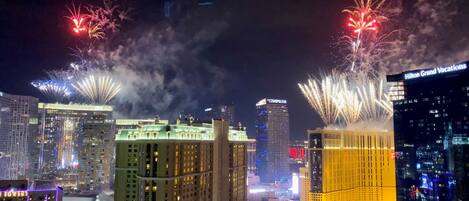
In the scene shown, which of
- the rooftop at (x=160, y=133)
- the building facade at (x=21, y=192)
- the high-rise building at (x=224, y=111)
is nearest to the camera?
the rooftop at (x=160, y=133)

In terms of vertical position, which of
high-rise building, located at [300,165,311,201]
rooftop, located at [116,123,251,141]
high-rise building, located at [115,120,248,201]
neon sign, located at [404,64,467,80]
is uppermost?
neon sign, located at [404,64,467,80]

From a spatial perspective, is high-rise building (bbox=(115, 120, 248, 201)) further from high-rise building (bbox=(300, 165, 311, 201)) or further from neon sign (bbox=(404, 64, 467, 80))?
high-rise building (bbox=(300, 165, 311, 201))

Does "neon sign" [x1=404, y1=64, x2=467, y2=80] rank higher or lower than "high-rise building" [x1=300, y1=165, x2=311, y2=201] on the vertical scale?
higher

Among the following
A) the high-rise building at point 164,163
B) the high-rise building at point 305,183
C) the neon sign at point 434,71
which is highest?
the neon sign at point 434,71

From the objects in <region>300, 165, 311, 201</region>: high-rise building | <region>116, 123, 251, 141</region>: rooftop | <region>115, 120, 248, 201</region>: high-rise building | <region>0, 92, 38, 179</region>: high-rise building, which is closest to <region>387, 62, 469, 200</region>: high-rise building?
<region>300, 165, 311, 201</region>: high-rise building

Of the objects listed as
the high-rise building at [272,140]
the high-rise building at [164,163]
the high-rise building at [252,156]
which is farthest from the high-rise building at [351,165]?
the high-rise building at [272,140]

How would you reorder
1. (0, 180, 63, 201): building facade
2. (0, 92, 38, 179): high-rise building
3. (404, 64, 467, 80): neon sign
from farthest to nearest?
(0, 92, 38, 179): high-rise building
(0, 180, 63, 201): building facade
(404, 64, 467, 80): neon sign

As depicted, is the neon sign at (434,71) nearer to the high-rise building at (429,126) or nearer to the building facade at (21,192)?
the high-rise building at (429,126)
